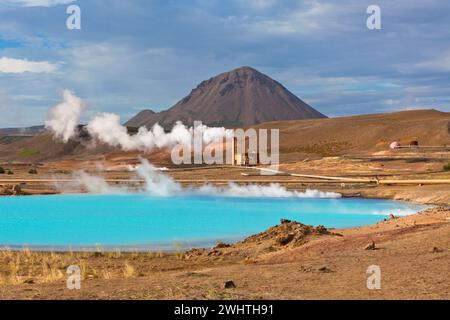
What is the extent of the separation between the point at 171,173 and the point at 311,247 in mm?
51239

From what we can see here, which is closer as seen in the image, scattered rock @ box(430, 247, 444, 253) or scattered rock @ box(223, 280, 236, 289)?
scattered rock @ box(223, 280, 236, 289)

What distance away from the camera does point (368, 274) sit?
1169 centimetres

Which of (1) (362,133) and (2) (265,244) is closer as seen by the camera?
(2) (265,244)

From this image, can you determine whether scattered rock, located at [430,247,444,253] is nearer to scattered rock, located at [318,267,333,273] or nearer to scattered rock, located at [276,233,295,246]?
scattered rock, located at [318,267,333,273]

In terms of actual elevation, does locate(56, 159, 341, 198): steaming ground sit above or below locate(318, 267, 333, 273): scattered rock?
below

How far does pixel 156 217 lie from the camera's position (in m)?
31.5

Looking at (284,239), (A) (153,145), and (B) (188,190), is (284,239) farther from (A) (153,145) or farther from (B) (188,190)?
(A) (153,145)

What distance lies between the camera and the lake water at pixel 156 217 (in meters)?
23.6

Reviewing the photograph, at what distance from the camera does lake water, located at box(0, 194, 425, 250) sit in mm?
23594

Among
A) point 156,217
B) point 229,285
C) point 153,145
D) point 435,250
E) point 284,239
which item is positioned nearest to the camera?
point 229,285

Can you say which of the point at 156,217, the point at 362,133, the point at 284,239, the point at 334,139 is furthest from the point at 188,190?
the point at 362,133

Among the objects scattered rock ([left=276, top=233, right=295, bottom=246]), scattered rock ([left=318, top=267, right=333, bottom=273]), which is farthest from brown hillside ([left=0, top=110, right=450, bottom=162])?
scattered rock ([left=318, top=267, right=333, bottom=273])

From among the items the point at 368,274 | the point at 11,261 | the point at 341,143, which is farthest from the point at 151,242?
the point at 341,143
